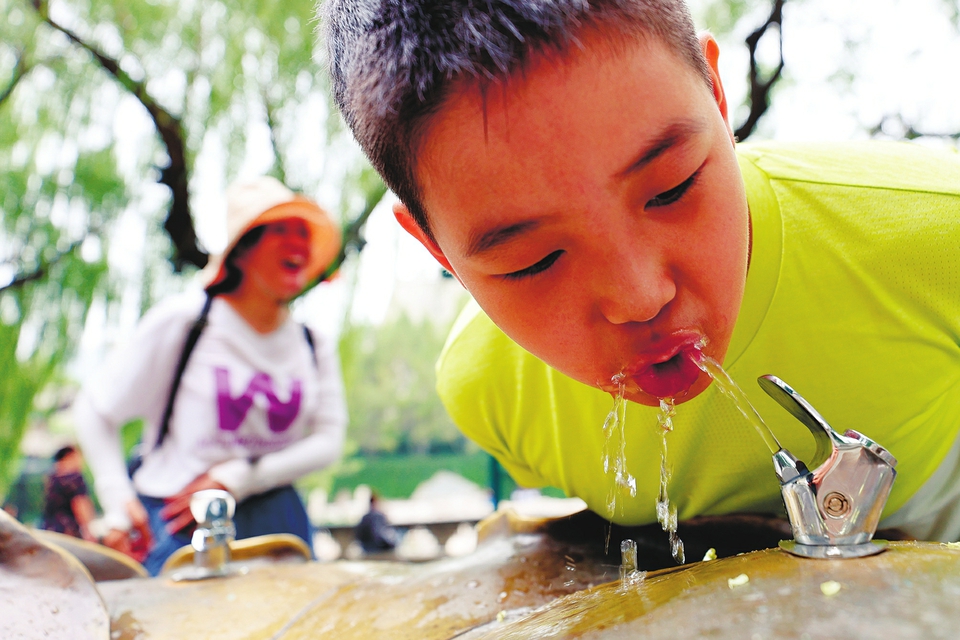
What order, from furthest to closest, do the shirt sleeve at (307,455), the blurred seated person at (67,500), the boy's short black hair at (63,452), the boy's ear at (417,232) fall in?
1. the boy's short black hair at (63,452)
2. the blurred seated person at (67,500)
3. the shirt sleeve at (307,455)
4. the boy's ear at (417,232)

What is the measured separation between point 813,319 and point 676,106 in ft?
2.09

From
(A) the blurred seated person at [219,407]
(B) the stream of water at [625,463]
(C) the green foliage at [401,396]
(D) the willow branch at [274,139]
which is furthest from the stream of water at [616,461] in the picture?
(C) the green foliage at [401,396]

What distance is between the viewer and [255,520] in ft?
9.18

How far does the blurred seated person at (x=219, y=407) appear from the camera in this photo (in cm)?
270

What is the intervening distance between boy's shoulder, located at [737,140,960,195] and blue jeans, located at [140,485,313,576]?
216cm

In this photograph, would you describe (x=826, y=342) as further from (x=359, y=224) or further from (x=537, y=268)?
(x=359, y=224)

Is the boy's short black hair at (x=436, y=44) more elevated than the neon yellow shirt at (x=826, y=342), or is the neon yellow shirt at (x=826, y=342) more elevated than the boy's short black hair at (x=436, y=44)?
the boy's short black hair at (x=436, y=44)

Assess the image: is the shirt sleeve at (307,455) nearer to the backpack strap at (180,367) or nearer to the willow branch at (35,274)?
the backpack strap at (180,367)

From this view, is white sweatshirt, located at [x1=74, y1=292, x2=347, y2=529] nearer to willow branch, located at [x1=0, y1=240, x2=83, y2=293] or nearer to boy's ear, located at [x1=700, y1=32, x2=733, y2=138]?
boy's ear, located at [x1=700, y1=32, x2=733, y2=138]

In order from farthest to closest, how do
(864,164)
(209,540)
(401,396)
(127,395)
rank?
1. (401,396)
2. (127,395)
3. (209,540)
4. (864,164)

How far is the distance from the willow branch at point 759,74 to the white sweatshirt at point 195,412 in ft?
18.9

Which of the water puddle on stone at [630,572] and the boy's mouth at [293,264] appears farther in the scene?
the boy's mouth at [293,264]

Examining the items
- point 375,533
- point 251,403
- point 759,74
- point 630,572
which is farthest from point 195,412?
point 759,74

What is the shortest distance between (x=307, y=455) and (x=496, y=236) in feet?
7.25
